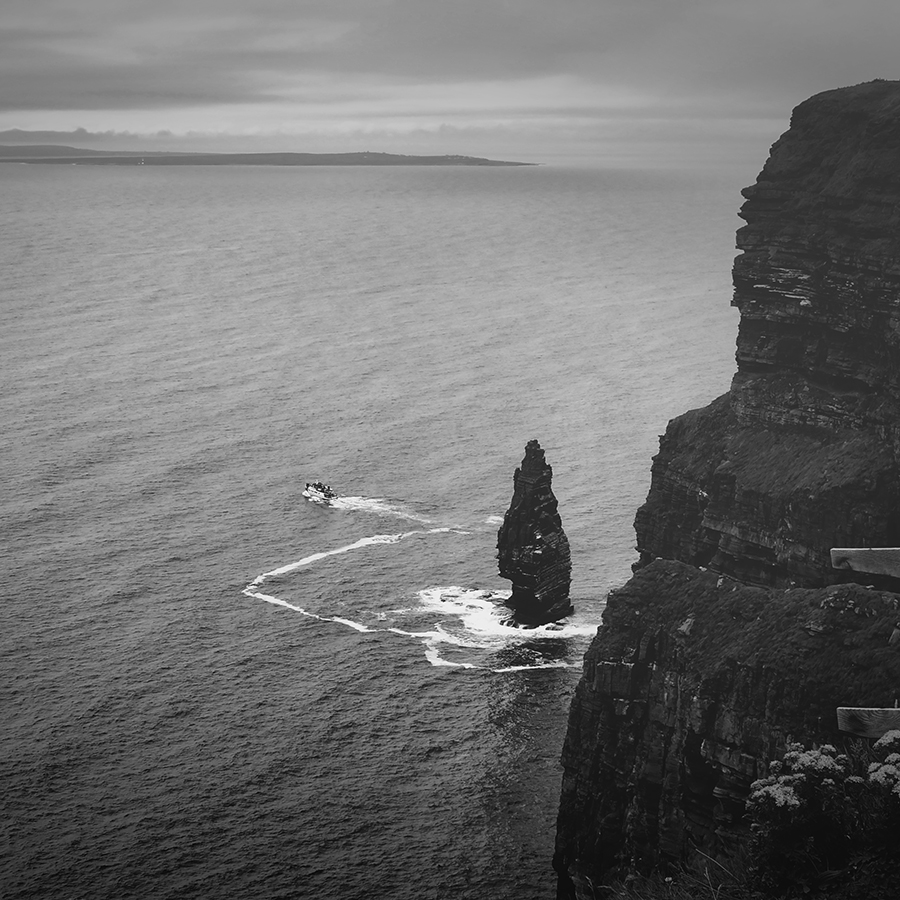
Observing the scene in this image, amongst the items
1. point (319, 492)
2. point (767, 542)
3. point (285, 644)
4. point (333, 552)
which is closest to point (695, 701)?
point (767, 542)

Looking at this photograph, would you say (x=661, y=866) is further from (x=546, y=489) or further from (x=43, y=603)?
(x=43, y=603)

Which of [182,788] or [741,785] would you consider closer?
[741,785]

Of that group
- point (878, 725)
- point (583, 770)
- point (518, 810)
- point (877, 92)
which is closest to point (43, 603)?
point (518, 810)

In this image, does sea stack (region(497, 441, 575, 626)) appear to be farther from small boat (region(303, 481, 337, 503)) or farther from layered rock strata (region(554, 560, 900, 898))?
layered rock strata (region(554, 560, 900, 898))

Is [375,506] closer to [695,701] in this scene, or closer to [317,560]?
[317,560]

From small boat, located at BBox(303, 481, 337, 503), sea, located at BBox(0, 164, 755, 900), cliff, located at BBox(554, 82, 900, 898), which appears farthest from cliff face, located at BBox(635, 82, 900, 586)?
small boat, located at BBox(303, 481, 337, 503)

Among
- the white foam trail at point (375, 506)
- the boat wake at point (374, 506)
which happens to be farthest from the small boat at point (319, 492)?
the white foam trail at point (375, 506)
